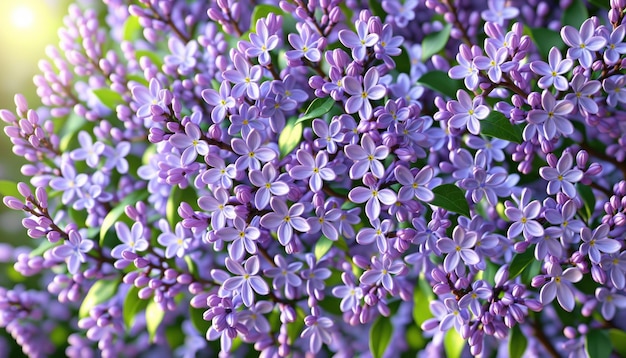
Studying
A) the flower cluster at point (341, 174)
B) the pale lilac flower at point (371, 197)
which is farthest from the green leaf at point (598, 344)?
the pale lilac flower at point (371, 197)

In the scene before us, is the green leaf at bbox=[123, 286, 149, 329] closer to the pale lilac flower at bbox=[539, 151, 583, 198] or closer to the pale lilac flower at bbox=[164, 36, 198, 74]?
the pale lilac flower at bbox=[164, 36, 198, 74]

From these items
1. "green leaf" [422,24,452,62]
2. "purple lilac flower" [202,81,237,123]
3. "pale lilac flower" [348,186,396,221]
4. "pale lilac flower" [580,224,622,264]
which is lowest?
"pale lilac flower" [580,224,622,264]

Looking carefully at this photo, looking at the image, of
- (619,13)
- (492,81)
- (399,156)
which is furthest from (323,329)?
(619,13)

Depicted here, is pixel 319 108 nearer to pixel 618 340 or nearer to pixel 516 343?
pixel 516 343

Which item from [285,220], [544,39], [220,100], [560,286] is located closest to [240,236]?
[285,220]

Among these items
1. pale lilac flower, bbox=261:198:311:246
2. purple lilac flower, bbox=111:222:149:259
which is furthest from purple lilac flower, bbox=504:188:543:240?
purple lilac flower, bbox=111:222:149:259

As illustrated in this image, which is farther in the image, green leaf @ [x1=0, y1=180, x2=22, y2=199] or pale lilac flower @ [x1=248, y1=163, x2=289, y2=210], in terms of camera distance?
green leaf @ [x1=0, y1=180, x2=22, y2=199]

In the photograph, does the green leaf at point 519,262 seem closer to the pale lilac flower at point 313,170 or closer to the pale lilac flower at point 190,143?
the pale lilac flower at point 313,170
